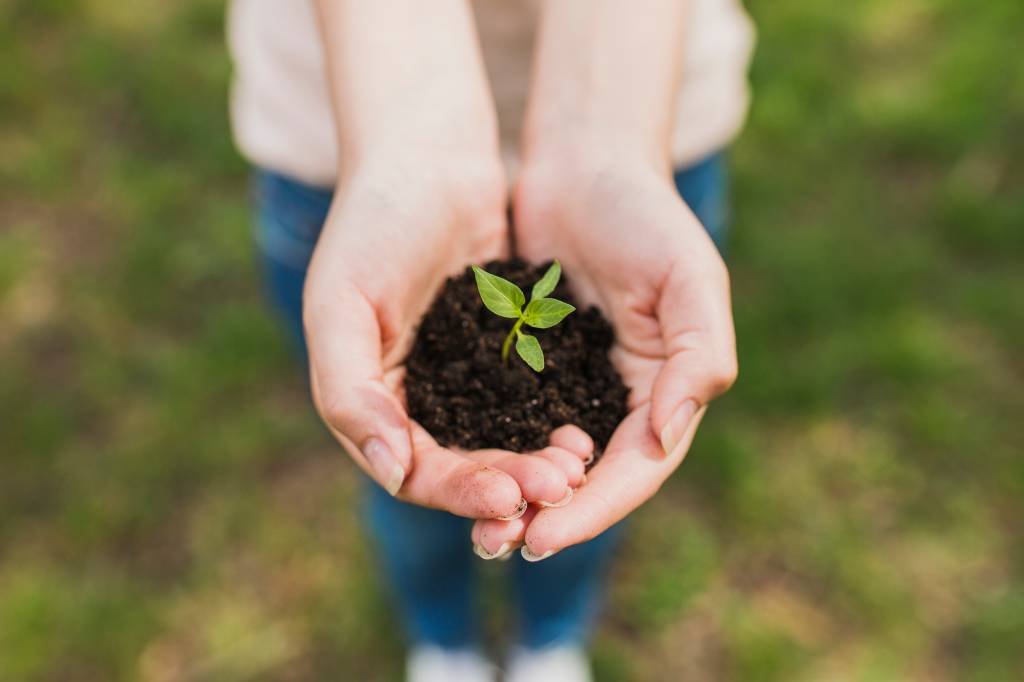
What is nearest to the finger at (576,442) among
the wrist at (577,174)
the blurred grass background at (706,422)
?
the wrist at (577,174)

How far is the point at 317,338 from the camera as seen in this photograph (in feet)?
6.63

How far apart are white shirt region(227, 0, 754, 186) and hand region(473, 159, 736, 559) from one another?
37 centimetres

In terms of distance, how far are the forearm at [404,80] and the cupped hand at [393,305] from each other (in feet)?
0.29

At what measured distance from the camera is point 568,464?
1983mm

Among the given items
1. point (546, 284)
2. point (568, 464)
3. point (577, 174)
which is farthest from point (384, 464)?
point (577, 174)

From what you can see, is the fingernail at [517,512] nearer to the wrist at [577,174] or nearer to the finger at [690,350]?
the finger at [690,350]

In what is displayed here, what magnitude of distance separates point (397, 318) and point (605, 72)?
86 centimetres

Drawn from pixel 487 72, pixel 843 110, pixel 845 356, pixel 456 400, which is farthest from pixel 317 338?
pixel 843 110

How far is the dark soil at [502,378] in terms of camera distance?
86.7 inches

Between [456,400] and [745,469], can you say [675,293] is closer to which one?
[456,400]

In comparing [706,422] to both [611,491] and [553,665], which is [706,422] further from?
[611,491]

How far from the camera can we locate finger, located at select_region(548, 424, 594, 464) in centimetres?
208

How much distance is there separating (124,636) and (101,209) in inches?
94.8

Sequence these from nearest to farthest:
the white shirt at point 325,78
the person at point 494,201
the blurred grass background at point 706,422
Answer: the person at point 494,201 < the white shirt at point 325,78 < the blurred grass background at point 706,422
